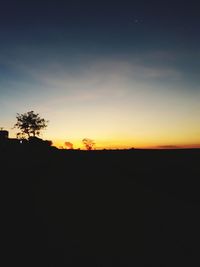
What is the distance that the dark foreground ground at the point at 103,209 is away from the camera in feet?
25.9

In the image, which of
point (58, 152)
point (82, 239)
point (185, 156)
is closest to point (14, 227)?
point (82, 239)

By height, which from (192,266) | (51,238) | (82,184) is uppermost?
(82,184)

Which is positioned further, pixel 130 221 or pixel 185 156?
pixel 185 156

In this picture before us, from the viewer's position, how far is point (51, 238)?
8500 millimetres

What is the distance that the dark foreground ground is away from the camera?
7.88 meters

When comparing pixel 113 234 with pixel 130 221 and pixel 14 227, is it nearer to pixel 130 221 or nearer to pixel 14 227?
pixel 130 221

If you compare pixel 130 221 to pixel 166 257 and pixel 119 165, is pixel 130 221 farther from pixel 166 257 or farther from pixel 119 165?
pixel 119 165

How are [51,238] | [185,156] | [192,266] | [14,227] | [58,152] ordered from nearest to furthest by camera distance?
1. [192,266]
2. [51,238]
3. [14,227]
4. [185,156]
5. [58,152]

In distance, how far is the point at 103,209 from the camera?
10758 mm

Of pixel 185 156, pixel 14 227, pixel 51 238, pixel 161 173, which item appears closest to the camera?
pixel 51 238

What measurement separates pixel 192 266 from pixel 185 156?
9329mm

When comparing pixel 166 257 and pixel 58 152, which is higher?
pixel 58 152

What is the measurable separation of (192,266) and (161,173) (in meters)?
7.40

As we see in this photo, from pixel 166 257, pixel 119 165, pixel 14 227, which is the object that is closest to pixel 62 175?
pixel 119 165
